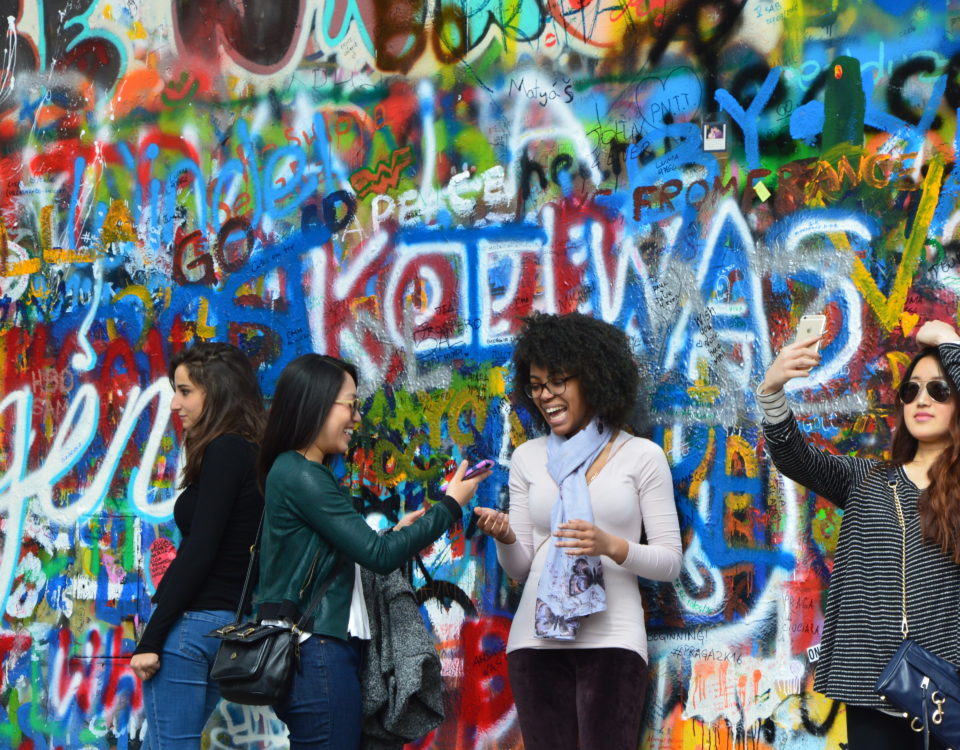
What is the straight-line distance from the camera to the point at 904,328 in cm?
507

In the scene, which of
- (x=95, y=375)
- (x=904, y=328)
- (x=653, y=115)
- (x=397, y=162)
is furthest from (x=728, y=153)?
(x=95, y=375)

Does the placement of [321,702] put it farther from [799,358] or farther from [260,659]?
[799,358]

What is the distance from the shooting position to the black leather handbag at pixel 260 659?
4191 mm

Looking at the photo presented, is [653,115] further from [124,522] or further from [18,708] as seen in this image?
[18,708]

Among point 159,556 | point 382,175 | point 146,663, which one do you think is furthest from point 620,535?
point 159,556

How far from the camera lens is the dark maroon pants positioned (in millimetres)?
4660

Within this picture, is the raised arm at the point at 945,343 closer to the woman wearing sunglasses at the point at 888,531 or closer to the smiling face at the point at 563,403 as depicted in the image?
the woman wearing sunglasses at the point at 888,531

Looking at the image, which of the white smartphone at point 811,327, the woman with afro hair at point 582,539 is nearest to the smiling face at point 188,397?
the woman with afro hair at point 582,539

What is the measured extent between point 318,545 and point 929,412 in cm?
202

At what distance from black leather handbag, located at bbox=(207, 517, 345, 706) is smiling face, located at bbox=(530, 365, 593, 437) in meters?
1.16

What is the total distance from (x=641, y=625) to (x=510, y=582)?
92 centimetres

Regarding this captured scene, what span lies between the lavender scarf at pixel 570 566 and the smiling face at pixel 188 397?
1.38m

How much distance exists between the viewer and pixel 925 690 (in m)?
3.78

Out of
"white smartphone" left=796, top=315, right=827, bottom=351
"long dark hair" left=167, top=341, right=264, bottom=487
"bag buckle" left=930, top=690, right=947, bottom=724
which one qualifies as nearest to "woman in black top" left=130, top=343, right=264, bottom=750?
"long dark hair" left=167, top=341, right=264, bottom=487
